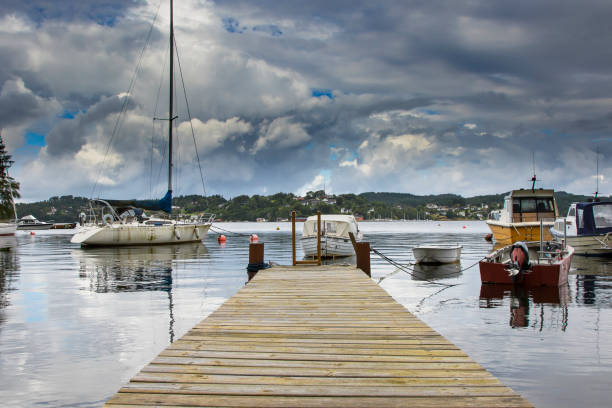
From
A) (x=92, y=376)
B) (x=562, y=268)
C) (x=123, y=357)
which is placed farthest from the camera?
(x=562, y=268)

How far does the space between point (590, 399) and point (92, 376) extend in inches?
302

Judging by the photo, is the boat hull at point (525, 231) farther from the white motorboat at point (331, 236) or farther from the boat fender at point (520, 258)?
the boat fender at point (520, 258)

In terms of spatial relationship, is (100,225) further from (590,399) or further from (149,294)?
(590,399)

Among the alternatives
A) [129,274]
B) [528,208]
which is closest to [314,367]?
[129,274]

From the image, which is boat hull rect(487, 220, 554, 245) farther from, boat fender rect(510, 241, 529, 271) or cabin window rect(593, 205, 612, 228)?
boat fender rect(510, 241, 529, 271)

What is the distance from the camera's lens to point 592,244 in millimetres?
34094

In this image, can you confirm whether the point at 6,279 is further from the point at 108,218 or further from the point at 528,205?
the point at 528,205

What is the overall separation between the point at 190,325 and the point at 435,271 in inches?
652

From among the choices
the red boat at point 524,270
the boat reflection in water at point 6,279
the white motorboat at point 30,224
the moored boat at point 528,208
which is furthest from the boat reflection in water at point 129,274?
the white motorboat at point 30,224

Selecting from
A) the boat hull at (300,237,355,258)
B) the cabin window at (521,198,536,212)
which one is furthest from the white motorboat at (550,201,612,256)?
the boat hull at (300,237,355,258)

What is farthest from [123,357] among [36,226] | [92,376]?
[36,226]

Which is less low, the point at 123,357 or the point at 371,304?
the point at 371,304

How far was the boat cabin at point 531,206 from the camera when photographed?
1602 inches

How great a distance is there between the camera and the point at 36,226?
117 m
